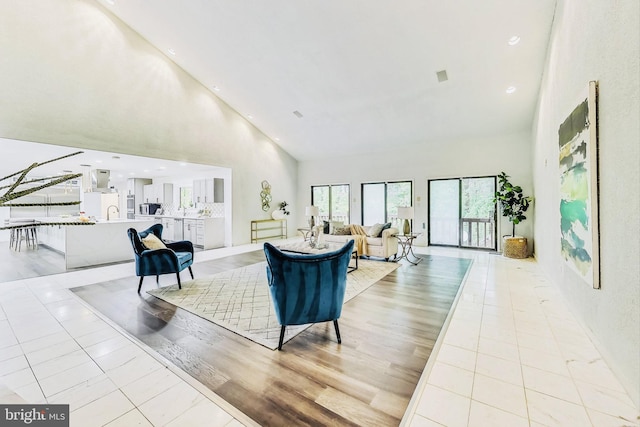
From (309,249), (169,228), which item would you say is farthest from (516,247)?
(169,228)

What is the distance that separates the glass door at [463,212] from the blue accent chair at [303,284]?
250 inches

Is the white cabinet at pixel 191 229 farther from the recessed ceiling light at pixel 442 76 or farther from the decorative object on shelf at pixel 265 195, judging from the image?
the recessed ceiling light at pixel 442 76

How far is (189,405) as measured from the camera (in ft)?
6.22

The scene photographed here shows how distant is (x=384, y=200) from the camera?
9070mm

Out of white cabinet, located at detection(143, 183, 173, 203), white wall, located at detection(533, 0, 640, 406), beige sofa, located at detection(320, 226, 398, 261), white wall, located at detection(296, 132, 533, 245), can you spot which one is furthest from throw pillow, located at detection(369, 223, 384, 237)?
white cabinet, located at detection(143, 183, 173, 203)

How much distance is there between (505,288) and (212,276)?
465 cm

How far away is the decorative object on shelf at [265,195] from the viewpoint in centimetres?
922

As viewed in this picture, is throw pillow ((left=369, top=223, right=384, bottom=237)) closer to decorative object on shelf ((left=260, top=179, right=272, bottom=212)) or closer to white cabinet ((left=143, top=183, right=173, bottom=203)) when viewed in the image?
decorative object on shelf ((left=260, top=179, right=272, bottom=212))

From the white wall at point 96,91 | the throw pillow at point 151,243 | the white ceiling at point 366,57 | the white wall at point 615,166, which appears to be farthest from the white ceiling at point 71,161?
the white wall at point 615,166

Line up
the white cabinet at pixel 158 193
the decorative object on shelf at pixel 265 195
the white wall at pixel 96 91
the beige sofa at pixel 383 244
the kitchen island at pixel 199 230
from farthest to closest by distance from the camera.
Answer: the white cabinet at pixel 158 193
the decorative object on shelf at pixel 265 195
the kitchen island at pixel 199 230
the beige sofa at pixel 383 244
the white wall at pixel 96 91

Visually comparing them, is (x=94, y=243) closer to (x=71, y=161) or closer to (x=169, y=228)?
(x=71, y=161)

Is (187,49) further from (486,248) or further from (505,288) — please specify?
(486,248)

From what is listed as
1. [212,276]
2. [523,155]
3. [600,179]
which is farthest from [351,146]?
[600,179]

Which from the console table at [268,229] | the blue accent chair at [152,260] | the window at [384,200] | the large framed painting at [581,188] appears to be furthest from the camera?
the console table at [268,229]
